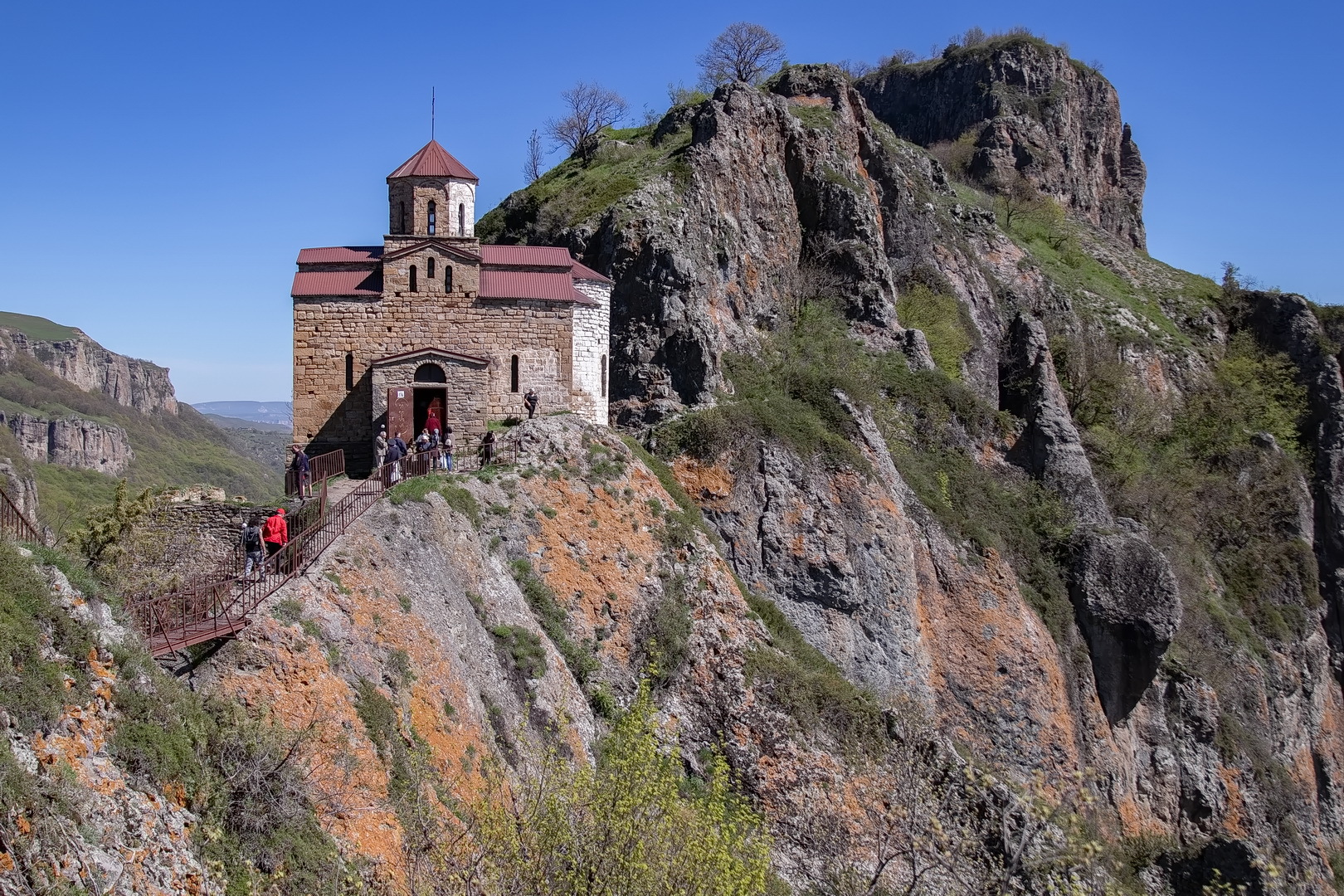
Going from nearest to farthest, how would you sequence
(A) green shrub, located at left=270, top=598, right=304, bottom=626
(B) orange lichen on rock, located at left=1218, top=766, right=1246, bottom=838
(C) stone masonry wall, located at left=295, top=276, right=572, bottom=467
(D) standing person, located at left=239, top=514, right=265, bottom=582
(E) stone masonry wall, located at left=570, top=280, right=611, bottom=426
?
(A) green shrub, located at left=270, top=598, right=304, bottom=626 < (D) standing person, located at left=239, top=514, right=265, bottom=582 < (C) stone masonry wall, located at left=295, top=276, right=572, bottom=467 < (E) stone masonry wall, located at left=570, top=280, right=611, bottom=426 < (B) orange lichen on rock, located at left=1218, top=766, right=1246, bottom=838

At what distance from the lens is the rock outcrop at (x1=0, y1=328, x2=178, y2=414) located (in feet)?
593

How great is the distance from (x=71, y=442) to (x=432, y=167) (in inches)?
5051

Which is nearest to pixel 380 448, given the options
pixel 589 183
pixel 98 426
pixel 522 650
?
pixel 522 650

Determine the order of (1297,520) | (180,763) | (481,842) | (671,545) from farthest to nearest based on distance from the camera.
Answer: (1297,520) < (671,545) < (481,842) < (180,763)

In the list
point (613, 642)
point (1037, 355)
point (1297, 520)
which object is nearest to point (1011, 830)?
point (613, 642)

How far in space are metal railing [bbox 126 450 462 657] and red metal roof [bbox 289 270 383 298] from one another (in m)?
7.88

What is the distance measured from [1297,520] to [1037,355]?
14415mm

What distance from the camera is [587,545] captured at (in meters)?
25.0

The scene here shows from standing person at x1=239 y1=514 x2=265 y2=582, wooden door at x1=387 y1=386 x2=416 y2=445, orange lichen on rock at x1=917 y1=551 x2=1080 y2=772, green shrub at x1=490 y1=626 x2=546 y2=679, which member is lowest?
orange lichen on rock at x1=917 y1=551 x2=1080 y2=772

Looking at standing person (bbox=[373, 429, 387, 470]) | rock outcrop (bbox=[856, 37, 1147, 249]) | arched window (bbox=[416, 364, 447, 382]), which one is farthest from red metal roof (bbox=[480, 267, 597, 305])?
rock outcrop (bbox=[856, 37, 1147, 249])

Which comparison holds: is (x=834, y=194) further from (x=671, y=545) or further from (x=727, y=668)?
(x=727, y=668)

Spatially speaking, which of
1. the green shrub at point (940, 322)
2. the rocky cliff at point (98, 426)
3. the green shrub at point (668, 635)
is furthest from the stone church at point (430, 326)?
the rocky cliff at point (98, 426)

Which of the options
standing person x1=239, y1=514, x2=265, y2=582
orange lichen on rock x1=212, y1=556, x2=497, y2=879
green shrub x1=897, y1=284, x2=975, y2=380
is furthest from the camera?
green shrub x1=897, y1=284, x2=975, y2=380

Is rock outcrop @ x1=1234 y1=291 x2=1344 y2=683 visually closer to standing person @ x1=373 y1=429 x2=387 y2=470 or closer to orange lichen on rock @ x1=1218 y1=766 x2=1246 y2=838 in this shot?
orange lichen on rock @ x1=1218 y1=766 x2=1246 y2=838
